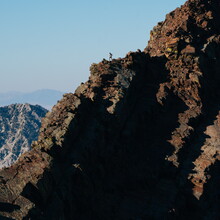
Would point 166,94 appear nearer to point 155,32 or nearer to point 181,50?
point 181,50

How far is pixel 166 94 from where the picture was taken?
234ft

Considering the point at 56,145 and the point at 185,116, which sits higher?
the point at 185,116

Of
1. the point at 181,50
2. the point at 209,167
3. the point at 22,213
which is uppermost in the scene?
the point at 181,50

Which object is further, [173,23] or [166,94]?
[173,23]

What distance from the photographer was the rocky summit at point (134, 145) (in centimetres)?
4947

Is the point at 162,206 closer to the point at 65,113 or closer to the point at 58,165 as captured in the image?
the point at 58,165

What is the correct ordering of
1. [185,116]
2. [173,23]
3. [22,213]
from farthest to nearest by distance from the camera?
[173,23] → [185,116] → [22,213]

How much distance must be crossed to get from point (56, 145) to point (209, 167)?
31038 millimetres

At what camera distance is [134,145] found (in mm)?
65000

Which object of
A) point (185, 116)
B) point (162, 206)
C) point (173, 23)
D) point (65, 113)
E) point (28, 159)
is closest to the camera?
point (28, 159)

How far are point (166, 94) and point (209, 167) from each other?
19309 mm

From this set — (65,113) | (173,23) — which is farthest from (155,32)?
(65,113)

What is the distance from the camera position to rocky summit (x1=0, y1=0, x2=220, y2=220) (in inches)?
1948

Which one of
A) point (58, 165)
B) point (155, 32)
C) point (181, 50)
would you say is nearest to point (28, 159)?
point (58, 165)
